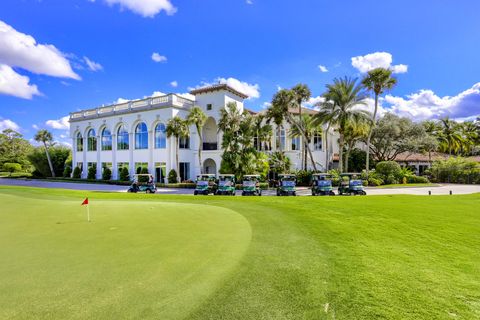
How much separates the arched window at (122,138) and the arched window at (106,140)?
2.04 m

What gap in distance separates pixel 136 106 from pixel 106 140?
846 centimetres

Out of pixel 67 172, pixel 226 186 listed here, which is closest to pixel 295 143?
pixel 226 186

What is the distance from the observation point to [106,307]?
10.8ft

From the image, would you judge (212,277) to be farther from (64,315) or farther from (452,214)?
(452,214)

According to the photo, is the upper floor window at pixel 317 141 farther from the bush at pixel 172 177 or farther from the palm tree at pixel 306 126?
the bush at pixel 172 177

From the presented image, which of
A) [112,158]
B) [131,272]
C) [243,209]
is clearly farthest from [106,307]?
[112,158]

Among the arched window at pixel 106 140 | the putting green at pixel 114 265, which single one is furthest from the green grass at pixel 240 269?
the arched window at pixel 106 140

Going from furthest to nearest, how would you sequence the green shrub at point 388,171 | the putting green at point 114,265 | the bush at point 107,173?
the bush at point 107,173 < the green shrub at point 388,171 < the putting green at point 114,265

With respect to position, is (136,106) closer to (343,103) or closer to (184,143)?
(184,143)

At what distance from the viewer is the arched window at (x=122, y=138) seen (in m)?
37.7

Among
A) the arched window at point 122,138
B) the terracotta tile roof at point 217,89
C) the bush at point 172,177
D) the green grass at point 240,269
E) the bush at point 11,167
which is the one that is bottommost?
the green grass at point 240,269

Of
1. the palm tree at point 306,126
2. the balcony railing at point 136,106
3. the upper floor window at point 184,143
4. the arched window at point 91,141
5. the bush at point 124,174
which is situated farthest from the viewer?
the arched window at point 91,141

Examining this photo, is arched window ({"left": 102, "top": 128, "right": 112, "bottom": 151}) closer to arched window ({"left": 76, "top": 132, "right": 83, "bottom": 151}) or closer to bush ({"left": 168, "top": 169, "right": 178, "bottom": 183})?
arched window ({"left": 76, "top": 132, "right": 83, "bottom": 151})

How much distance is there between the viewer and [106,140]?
4012 cm
